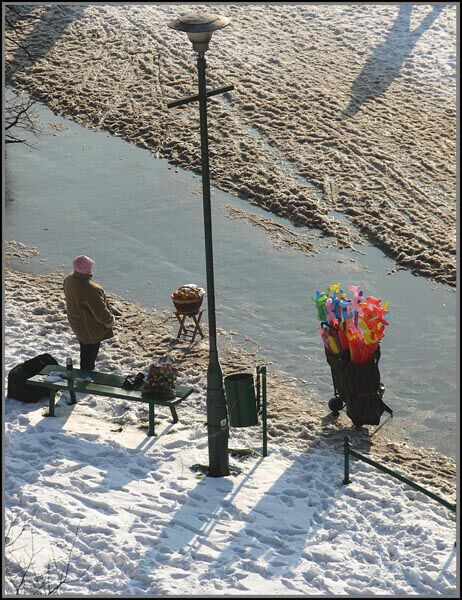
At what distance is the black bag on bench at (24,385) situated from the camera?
42.9ft

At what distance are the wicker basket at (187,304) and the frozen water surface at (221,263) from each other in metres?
0.70

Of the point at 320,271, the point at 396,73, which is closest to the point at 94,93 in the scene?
the point at 396,73

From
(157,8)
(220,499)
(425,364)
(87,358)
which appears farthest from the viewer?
(157,8)

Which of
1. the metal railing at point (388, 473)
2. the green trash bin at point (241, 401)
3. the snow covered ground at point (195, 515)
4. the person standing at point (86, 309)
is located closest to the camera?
the snow covered ground at point (195, 515)

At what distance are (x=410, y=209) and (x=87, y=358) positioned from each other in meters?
6.66

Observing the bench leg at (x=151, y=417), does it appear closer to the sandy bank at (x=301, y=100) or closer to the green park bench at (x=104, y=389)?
the green park bench at (x=104, y=389)

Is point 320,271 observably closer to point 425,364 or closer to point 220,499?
point 425,364

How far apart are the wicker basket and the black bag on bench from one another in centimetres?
201

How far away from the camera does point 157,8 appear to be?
83.5 ft

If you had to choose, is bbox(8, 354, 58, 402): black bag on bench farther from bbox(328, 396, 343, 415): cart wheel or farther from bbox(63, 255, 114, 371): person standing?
bbox(328, 396, 343, 415): cart wheel

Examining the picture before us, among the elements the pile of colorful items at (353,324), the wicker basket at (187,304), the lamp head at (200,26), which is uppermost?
the lamp head at (200,26)

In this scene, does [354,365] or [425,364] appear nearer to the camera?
[354,365]

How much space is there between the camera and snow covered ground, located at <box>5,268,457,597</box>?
10219mm

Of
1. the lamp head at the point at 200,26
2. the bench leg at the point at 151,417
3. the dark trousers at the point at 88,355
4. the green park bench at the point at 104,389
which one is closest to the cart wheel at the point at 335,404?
the green park bench at the point at 104,389
